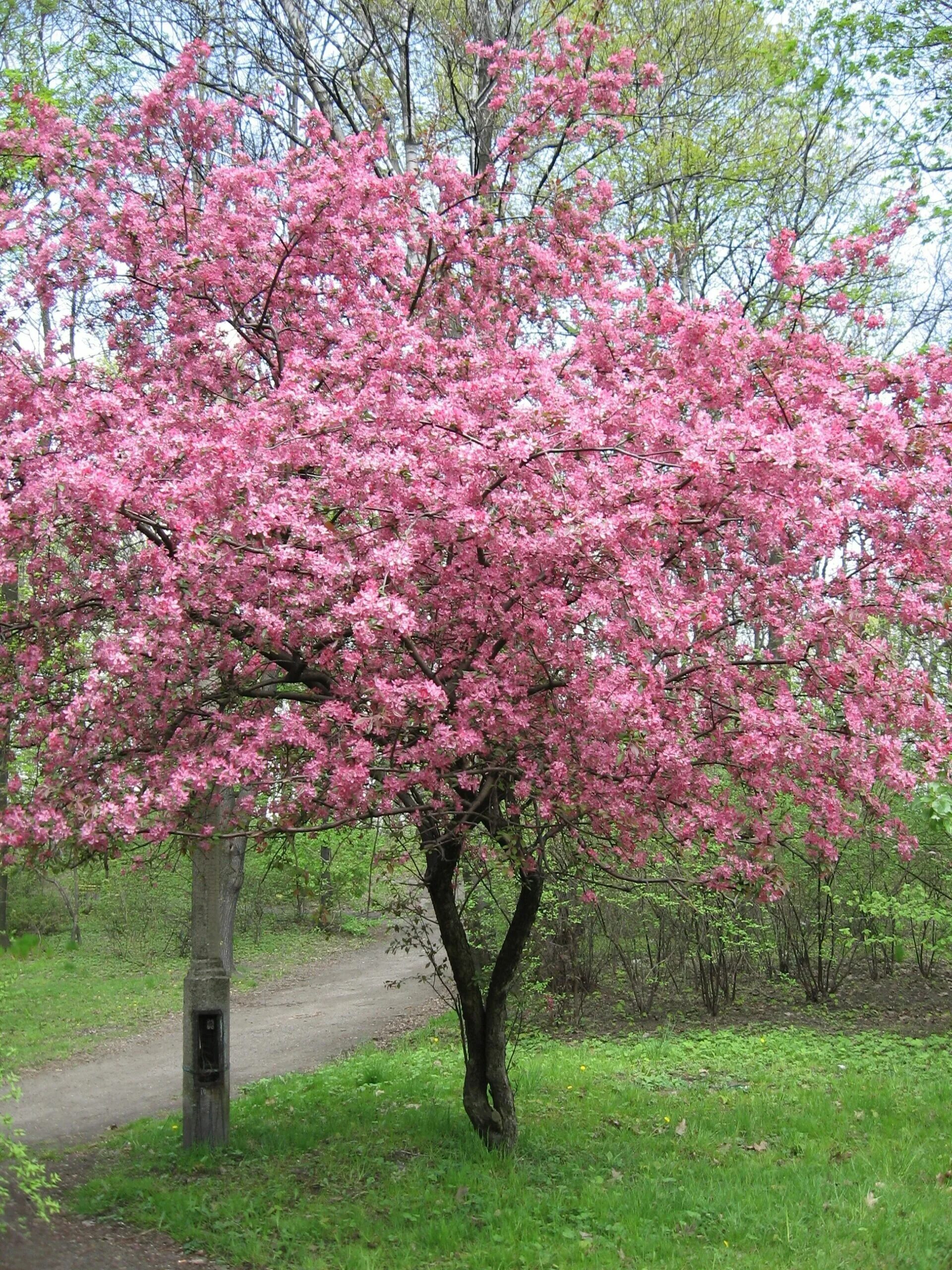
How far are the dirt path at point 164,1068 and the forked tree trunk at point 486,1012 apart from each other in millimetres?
1411

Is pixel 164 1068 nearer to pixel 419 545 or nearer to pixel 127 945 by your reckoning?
pixel 127 945

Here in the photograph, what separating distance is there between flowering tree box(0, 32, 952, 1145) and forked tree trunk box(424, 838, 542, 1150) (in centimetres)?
3

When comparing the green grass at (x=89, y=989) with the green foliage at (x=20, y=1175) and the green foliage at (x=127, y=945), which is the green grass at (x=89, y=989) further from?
the green foliage at (x=20, y=1175)

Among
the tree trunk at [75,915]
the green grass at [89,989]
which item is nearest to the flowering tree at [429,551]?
the green grass at [89,989]

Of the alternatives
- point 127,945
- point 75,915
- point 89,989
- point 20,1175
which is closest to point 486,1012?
point 20,1175

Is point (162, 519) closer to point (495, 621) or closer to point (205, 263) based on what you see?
point (495, 621)

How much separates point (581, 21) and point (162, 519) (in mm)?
9128

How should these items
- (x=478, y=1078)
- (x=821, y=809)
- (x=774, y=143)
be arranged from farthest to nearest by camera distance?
(x=774, y=143) → (x=478, y=1078) → (x=821, y=809)

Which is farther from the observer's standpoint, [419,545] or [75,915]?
[75,915]

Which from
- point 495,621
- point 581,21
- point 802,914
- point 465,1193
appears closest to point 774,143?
point 581,21

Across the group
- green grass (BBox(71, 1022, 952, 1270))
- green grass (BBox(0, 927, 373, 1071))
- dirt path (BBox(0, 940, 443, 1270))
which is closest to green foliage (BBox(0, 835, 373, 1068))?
green grass (BBox(0, 927, 373, 1071))

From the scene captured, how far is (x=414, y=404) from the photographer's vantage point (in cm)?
453

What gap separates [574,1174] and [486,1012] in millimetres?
992

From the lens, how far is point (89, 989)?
535 inches
